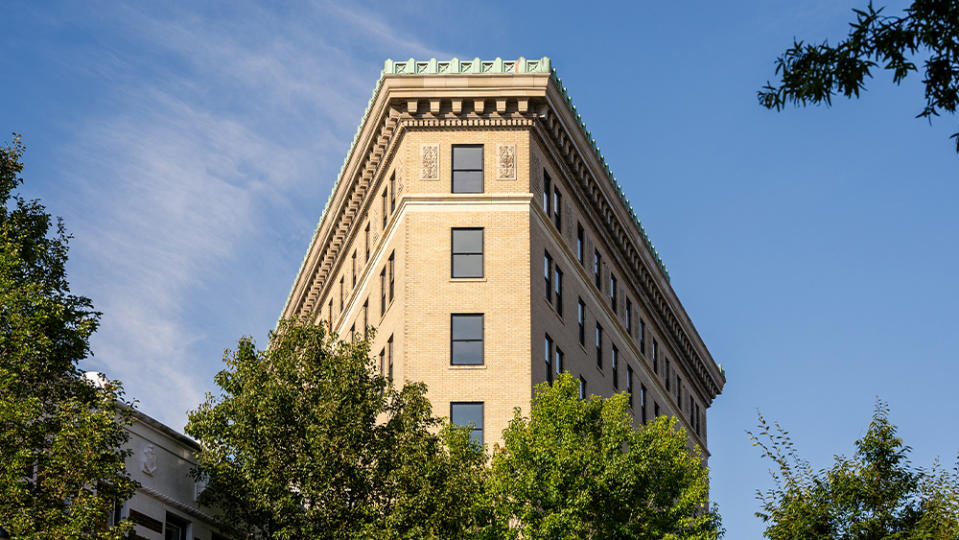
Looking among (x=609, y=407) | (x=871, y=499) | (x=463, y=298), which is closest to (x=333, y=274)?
(x=463, y=298)

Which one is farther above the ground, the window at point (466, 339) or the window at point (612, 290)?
the window at point (612, 290)

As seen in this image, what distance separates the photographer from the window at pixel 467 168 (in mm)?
60312

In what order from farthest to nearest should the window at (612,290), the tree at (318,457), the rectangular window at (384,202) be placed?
the window at (612,290), the rectangular window at (384,202), the tree at (318,457)

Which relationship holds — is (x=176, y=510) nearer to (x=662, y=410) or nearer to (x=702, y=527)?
(x=702, y=527)

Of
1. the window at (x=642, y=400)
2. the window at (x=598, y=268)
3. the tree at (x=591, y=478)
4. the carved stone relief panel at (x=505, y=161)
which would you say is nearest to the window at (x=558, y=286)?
the carved stone relief panel at (x=505, y=161)

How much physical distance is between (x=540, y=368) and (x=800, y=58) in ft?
142

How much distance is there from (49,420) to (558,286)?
33495 mm

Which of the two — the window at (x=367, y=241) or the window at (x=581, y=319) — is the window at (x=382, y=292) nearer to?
the window at (x=367, y=241)

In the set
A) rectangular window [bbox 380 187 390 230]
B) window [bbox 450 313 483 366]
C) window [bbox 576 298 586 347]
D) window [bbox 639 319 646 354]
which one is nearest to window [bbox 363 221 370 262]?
rectangular window [bbox 380 187 390 230]

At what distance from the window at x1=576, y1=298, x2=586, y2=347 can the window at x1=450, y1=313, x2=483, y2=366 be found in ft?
27.0

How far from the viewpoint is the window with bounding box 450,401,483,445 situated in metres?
56.7

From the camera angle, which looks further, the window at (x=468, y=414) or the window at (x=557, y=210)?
the window at (x=557, y=210)

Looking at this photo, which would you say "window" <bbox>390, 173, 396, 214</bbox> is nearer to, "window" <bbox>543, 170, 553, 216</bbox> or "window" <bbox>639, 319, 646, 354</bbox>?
"window" <bbox>543, 170, 553, 216</bbox>

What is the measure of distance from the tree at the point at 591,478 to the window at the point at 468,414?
9.38 metres
